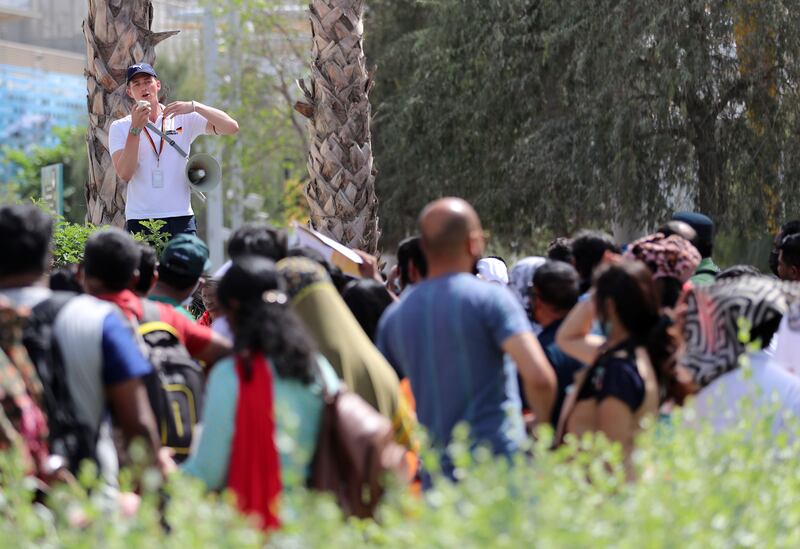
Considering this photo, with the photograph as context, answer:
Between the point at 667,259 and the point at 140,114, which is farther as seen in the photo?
the point at 140,114

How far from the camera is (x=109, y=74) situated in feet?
32.1

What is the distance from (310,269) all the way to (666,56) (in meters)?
11.6

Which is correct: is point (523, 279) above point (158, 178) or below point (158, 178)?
below

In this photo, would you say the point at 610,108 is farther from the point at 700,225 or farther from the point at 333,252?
the point at 333,252

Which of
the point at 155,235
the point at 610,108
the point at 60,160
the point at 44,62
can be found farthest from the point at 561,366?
the point at 44,62

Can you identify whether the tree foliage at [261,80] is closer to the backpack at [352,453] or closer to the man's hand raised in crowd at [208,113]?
the man's hand raised in crowd at [208,113]

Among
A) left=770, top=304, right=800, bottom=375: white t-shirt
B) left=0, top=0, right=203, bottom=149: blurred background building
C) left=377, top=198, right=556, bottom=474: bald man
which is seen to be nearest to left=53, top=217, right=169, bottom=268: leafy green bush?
left=377, top=198, right=556, bottom=474: bald man

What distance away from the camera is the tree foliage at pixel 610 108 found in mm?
15727

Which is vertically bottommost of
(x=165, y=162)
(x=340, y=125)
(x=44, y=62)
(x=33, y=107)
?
(x=33, y=107)

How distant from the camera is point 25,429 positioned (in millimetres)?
4172

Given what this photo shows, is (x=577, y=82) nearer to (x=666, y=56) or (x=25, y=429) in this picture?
(x=666, y=56)

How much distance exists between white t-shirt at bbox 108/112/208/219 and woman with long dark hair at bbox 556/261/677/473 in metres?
4.42

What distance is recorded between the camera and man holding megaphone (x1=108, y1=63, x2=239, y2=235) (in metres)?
8.61

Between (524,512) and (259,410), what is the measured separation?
3.22ft
